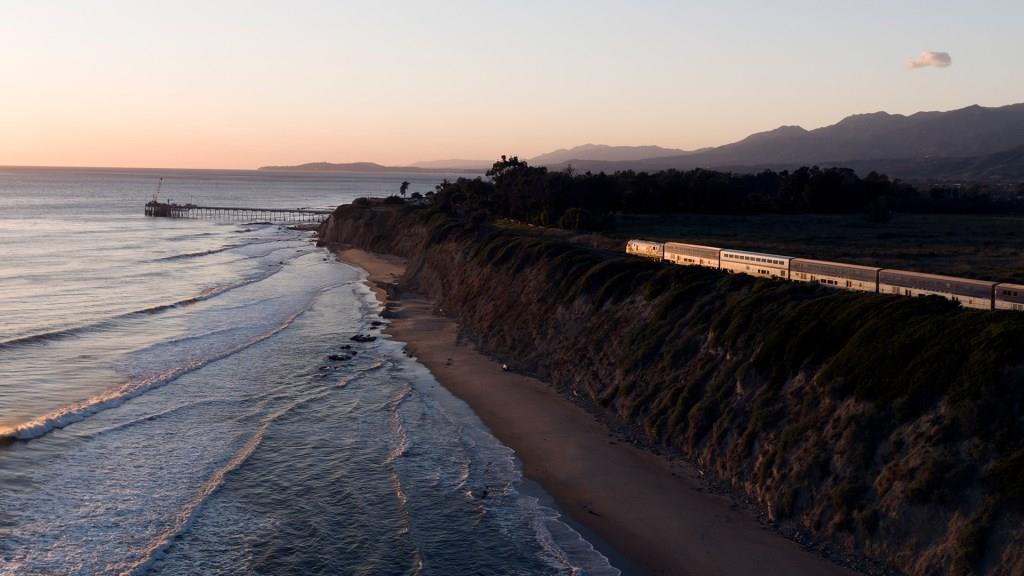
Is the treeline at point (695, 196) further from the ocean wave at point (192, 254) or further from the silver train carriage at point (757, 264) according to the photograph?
the silver train carriage at point (757, 264)

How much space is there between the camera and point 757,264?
34062mm

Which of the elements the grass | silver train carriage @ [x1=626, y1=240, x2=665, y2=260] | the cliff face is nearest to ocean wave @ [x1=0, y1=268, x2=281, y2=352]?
the cliff face

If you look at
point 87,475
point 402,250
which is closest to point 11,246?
point 402,250

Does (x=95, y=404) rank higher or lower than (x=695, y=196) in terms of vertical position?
lower

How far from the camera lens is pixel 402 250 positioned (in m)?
88.0

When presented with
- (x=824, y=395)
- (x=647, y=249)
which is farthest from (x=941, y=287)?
(x=647, y=249)

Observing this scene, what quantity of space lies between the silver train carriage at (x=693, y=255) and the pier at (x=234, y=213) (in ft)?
359

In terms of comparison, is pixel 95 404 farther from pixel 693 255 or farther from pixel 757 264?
pixel 693 255

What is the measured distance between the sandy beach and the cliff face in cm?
85

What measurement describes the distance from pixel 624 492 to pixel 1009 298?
11709 mm

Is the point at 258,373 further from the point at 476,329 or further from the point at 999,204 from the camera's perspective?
the point at 999,204

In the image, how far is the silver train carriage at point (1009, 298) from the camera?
77.4 feet

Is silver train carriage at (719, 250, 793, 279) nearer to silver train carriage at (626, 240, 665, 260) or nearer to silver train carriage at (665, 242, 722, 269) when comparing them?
silver train carriage at (665, 242, 722, 269)

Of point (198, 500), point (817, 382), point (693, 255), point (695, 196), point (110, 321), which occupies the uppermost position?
point (695, 196)
